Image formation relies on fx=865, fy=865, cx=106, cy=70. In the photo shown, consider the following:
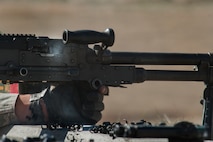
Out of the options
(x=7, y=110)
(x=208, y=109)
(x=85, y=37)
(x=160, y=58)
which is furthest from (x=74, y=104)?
(x=208, y=109)

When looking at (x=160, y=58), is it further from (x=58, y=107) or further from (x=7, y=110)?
(x=7, y=110)

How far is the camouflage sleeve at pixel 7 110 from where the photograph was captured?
29.3 ft

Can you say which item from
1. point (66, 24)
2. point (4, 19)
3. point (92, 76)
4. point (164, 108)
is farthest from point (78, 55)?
point (4, 19)

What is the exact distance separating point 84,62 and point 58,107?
547 mm

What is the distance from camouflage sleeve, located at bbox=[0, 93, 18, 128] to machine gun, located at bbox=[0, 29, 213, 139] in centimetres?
36

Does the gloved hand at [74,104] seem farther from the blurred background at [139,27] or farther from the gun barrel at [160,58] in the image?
the blurred background at [139,27]

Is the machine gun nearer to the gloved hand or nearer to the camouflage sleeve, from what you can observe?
the gloved hand

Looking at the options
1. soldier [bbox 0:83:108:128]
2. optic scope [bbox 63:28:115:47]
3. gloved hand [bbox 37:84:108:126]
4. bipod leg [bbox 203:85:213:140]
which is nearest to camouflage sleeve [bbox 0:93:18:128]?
soldier [bbox 0:83:108:128]

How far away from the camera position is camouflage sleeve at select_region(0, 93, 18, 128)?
892 centimetres

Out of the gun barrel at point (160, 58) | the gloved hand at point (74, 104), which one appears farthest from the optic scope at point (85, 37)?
the gloved hand at point (74, 104)

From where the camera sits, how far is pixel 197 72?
9.20 meters

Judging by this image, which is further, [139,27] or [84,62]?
[139,27]

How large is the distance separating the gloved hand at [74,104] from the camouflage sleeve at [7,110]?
0.35 meters

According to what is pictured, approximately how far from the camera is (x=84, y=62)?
9.04m
